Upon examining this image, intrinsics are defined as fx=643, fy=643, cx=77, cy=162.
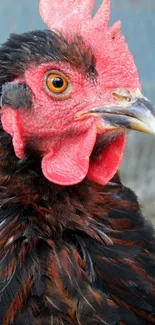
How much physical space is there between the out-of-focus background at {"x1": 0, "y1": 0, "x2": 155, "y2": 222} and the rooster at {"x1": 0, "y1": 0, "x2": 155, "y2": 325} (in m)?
2.83

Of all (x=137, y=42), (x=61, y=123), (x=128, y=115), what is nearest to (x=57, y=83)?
(x=61, y=123)

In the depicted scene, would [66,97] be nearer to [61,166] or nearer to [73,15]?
[61,166]

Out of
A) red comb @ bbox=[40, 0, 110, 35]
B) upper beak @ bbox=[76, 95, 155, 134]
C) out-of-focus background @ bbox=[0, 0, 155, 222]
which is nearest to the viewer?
upper beak @ bbox=[76, 95, 155, 134]

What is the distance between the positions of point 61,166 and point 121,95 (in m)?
0.31

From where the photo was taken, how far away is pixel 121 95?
82.4 inches

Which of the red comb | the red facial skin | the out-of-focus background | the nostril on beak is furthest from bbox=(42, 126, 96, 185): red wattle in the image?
the out-of-focus background

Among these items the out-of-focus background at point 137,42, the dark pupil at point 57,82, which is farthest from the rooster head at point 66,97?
the out-of-focus background at point 137,42

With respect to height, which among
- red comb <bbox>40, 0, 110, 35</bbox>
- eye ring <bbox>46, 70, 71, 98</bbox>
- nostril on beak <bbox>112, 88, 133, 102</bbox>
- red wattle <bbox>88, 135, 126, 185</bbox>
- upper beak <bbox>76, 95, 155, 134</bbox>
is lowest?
red wattle <bbox>88, 135, 126, 185</bbox>

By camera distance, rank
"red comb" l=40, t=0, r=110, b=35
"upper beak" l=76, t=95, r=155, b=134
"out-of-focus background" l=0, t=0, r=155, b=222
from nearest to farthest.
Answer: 1. "upper beak" l=76, t=95, r=155, b=134
2. "red comb" l=40, t=0, r=110, b=35
3. "out-of-focus background" l=0, t=0, r=155, b=222

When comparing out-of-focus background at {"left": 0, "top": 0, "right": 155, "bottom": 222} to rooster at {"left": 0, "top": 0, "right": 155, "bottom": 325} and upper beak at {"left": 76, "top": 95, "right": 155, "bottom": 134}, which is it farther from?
upper beak at {"left": 76, "top": 95, "right": 155, "bottom": 134}

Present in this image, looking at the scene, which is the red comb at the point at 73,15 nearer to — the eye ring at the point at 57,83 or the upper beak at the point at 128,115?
the eye ring at the point at 57,83

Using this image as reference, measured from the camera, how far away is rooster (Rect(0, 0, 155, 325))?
Result: 2080mm

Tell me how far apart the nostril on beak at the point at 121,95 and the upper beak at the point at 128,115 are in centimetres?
1

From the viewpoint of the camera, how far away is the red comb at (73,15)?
219cm
